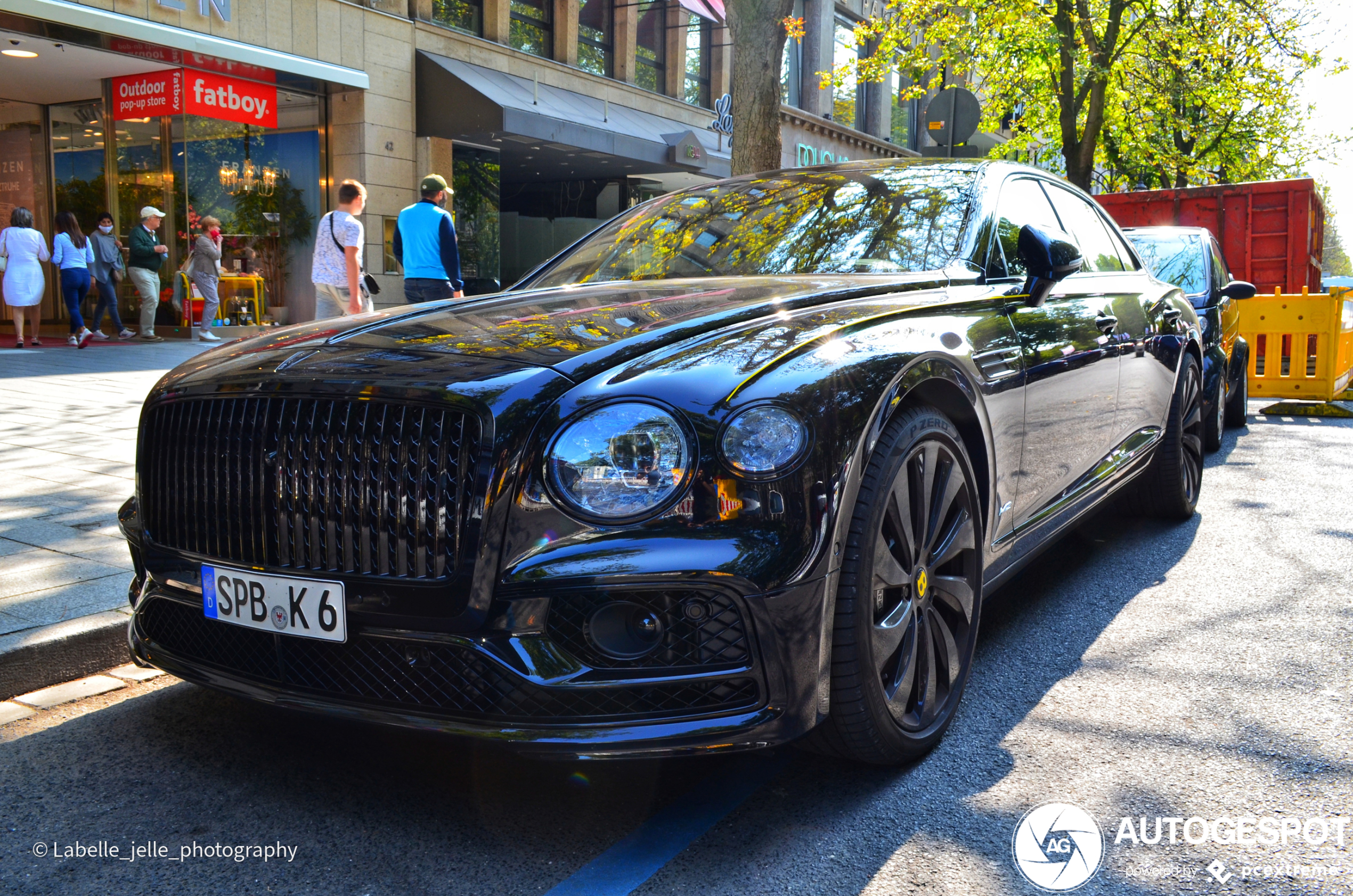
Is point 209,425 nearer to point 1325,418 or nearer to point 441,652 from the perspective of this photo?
→ point 441,652

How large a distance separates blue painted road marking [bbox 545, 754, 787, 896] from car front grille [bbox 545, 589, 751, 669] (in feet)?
1.36

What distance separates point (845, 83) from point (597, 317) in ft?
98.6

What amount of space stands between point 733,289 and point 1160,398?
9.06 feet

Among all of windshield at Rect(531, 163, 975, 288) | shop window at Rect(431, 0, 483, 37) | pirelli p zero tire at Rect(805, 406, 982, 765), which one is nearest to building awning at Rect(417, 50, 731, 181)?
shop window at Rect(431, 0, 483, 37)

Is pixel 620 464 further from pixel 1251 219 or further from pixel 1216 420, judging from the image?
pixel 1251 219

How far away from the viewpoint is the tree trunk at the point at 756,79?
29.0 ft

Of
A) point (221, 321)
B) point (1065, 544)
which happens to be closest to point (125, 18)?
point (221, 321)

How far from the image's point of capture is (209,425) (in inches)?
106

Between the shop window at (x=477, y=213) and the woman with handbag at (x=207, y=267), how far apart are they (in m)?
3.91

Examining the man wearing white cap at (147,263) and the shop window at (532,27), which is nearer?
the man wearing white cap at (147,263)

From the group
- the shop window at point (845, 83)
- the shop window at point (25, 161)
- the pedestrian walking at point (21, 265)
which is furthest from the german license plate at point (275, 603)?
the shop window at point (845, 83)

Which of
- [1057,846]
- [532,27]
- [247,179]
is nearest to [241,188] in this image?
[247,179]

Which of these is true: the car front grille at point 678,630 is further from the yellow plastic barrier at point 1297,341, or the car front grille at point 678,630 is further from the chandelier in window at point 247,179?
the chandelier in window at point 247,179

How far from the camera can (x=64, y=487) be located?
568 centimetres
